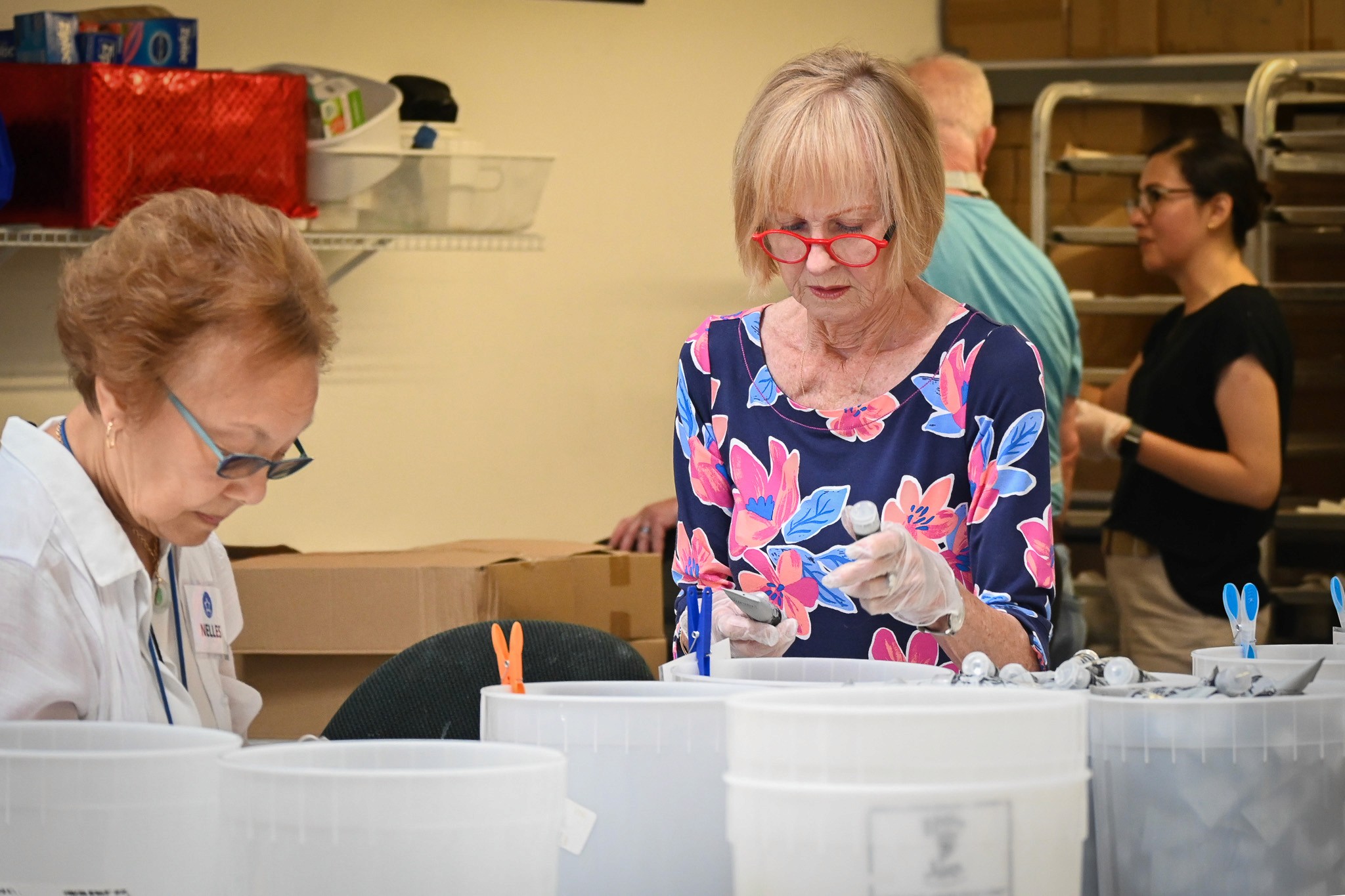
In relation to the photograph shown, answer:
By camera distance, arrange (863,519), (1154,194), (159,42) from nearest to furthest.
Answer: (863,519) < (159,42) < (1154,194)

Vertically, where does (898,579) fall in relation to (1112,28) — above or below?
below

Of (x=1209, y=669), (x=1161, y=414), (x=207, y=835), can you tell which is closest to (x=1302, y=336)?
(x=1161, y=414)

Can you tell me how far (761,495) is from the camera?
1.58 metres

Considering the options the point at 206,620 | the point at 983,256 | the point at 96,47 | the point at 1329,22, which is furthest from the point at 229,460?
the point at 1329,22

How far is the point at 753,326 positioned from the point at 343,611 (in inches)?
44.6

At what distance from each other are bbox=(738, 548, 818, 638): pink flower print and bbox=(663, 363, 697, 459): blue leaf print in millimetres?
166

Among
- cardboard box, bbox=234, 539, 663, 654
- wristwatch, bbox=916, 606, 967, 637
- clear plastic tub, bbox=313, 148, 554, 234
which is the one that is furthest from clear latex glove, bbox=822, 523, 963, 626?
clear plastic tub, bbox=313, 148, 554, 234

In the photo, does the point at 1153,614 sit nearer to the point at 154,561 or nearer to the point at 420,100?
the point at 420,100

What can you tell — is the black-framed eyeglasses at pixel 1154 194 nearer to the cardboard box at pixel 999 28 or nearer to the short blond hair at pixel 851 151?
the cardboard box at pixel 999 28

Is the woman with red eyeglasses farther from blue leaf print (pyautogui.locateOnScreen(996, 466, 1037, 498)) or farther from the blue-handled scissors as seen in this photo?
the blue-handled scissors

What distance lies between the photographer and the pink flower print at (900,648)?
150cm

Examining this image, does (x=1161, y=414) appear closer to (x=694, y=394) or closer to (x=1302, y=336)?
(x=1302, y=336)

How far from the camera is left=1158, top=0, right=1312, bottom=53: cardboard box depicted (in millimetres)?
4062

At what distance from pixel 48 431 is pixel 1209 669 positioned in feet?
3.30
